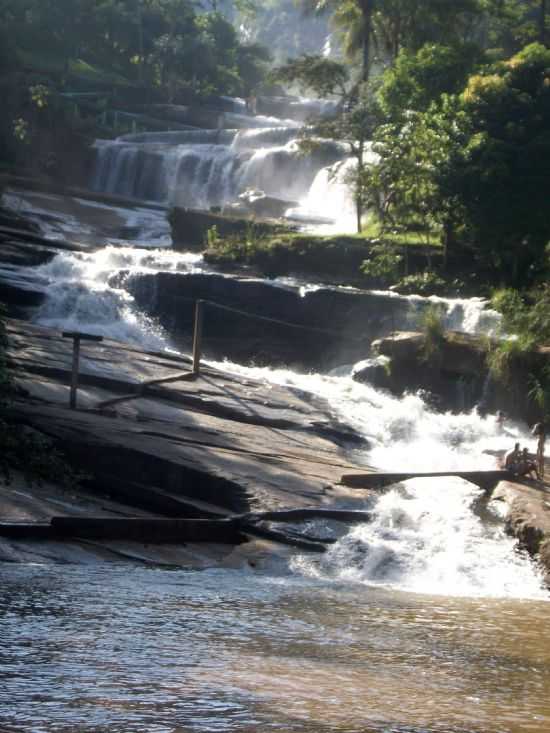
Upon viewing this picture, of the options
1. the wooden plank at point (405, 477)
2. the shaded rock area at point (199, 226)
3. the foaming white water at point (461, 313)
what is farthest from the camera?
the shaded rock area at point (199, 226)

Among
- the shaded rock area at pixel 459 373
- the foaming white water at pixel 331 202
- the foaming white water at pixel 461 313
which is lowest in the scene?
the shaded rock area at pixel 459 373

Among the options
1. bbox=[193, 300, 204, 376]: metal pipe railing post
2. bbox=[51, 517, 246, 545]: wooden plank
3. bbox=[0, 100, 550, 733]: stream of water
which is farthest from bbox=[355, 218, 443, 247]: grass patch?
bbox=[51, 517, 246, 545]: wooden plank

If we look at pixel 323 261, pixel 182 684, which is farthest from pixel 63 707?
pixel 323 261

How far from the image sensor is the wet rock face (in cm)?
2520

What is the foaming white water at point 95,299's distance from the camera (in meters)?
25.3

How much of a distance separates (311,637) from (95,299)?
17.8 m

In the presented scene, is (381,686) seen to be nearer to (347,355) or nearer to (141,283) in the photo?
(347,355)

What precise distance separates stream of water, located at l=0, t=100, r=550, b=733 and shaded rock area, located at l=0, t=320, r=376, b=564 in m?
1.23

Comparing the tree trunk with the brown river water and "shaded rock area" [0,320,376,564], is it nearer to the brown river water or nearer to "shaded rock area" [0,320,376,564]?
"shaded rock area" [0,320,376,564]

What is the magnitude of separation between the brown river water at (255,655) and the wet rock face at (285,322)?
13616 mm

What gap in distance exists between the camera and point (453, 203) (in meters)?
26.9

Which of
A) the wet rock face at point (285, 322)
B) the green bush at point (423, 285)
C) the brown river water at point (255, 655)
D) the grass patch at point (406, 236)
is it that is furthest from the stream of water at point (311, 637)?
the grass patch at point (406, 236)

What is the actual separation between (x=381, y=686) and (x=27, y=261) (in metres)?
21.2

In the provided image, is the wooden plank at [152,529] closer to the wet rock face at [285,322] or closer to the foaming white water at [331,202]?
the wet rock face at [285,322]
